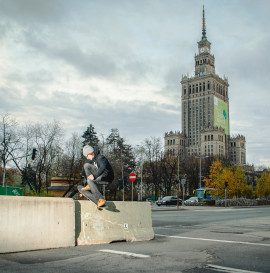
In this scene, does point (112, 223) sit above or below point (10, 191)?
above

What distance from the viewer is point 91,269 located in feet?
15.0

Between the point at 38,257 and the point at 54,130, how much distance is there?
3970cm

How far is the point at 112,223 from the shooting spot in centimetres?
714

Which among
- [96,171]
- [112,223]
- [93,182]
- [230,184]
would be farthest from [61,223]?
[230,184]

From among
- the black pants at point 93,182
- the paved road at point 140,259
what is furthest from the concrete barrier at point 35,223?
the black pants at point 93,182

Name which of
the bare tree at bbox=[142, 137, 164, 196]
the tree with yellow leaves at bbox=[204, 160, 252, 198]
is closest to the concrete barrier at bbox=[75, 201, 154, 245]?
the tree with yellow leaves at bbox=[204, 160, 252, 198]

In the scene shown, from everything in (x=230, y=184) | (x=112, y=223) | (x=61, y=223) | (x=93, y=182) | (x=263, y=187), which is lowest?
(x=263, y=187)

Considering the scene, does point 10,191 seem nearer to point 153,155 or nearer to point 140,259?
point 140,259

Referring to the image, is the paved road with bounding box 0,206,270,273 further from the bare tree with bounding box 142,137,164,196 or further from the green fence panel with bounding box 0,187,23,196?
the bare tree with bounding box 142,137,164,196

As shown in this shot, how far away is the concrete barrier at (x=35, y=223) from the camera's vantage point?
5531 mm

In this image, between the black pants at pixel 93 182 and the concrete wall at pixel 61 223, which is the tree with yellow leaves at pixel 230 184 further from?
the black pants at pixel 93 182

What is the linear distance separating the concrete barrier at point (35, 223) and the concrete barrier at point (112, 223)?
261 millimetres

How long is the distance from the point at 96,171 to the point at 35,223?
151 cm

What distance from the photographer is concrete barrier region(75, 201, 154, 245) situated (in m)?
6.63
